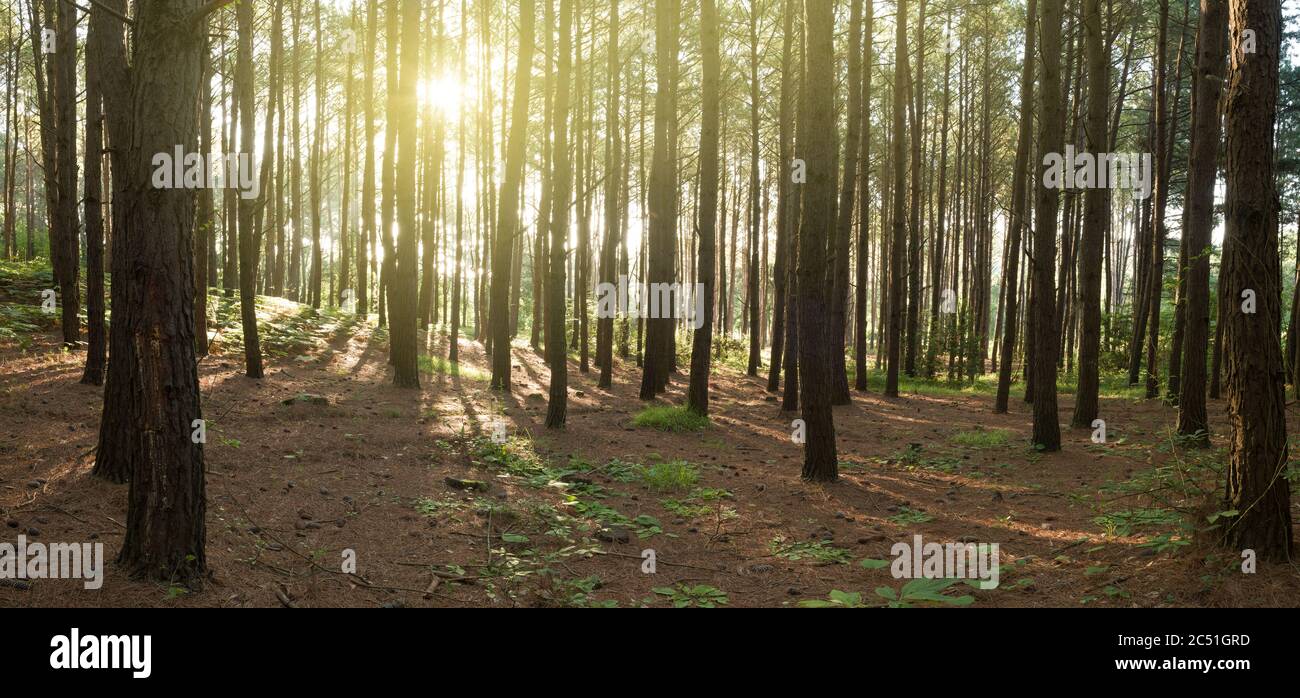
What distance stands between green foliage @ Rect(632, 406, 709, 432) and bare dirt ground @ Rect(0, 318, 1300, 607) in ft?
0.65

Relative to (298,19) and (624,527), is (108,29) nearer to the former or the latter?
(624,527)

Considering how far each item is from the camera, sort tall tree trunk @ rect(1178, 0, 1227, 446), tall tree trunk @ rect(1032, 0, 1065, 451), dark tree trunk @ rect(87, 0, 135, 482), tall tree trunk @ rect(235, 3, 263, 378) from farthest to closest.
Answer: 1. tall tree trunk @ rect(235, 3, 263, 378)
2. tall tree trunk @ rect(1032, 0, 1065, 451)
3. tall tree trunk @ rect(1178, 0, 1227, 446)
4. dark tree trunk @ rect(87, 0, 135, 482)

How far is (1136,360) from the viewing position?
63.0 feet

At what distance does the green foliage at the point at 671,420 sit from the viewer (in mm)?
12211

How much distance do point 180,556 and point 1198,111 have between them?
37.9ft

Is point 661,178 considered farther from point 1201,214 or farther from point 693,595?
point 693,595


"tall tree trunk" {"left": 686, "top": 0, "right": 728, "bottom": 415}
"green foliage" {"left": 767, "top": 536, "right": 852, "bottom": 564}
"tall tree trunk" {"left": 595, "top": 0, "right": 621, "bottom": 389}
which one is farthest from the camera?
"tall tree trunk" {"left": 595, "top": 0, "right": 621, "bottom": 389}

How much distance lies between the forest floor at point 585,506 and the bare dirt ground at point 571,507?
0.03 m

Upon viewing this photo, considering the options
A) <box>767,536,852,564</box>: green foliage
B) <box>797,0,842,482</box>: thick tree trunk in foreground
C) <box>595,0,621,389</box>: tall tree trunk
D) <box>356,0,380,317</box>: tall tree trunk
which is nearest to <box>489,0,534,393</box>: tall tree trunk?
<box>595,0,621,389</box>: tall tree trunk

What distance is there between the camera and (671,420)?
40.4ft

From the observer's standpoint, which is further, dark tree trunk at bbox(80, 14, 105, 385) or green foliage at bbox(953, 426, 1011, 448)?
green foliage at bbox(953, 426, 1011, 448)

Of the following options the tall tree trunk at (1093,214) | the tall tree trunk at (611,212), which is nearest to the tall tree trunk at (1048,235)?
the tall tree trunk at (1093,214)

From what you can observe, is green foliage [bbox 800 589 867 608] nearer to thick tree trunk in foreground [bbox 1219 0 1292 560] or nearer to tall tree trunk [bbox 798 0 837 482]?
thick tree trunk in foreground [bbox 1219 0 1292 560]

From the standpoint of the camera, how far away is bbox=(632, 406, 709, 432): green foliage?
1221cm
